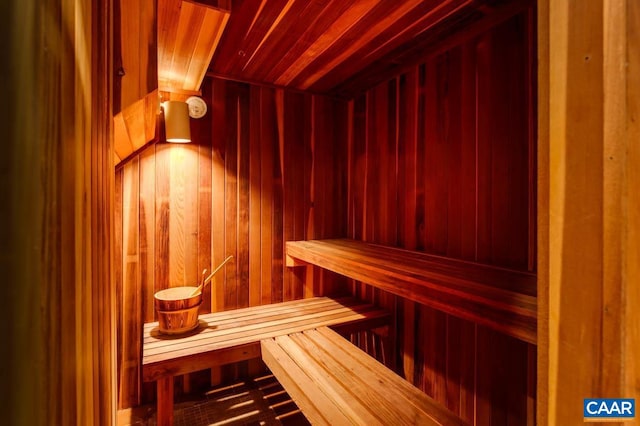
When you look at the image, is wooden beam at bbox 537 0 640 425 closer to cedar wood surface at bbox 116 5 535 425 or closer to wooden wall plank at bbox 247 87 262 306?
cedar wood surface at bbox 116 5 535 425

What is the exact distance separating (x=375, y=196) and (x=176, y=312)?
1.82 meters

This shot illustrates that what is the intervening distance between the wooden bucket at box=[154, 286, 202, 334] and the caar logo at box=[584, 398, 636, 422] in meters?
2.10

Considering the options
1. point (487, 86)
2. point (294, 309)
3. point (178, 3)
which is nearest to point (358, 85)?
point (487, 86)

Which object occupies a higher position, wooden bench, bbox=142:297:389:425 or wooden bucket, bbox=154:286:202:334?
wooden bucket, bbox=154:286:202:334

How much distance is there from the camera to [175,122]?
2.18 metres

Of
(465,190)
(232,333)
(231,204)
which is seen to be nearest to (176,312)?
(232,333)

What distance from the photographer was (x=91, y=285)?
2.04 ft

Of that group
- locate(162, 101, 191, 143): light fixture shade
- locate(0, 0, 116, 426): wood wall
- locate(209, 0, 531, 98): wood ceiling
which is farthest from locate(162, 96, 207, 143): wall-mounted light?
locate(0, 0, 116, 426): wood wall

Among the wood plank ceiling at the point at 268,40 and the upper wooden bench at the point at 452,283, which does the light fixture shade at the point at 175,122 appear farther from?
the upper wooden bench at the point at 452,283

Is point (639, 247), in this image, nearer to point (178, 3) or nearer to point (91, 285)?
point (91, 285)

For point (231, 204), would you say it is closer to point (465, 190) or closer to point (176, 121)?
point (176, 121)

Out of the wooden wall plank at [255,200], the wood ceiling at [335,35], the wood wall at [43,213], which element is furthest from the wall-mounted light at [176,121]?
the wood wall at [43,213]

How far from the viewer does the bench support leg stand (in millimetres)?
1937

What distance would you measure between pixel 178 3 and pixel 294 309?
2.24 meters
